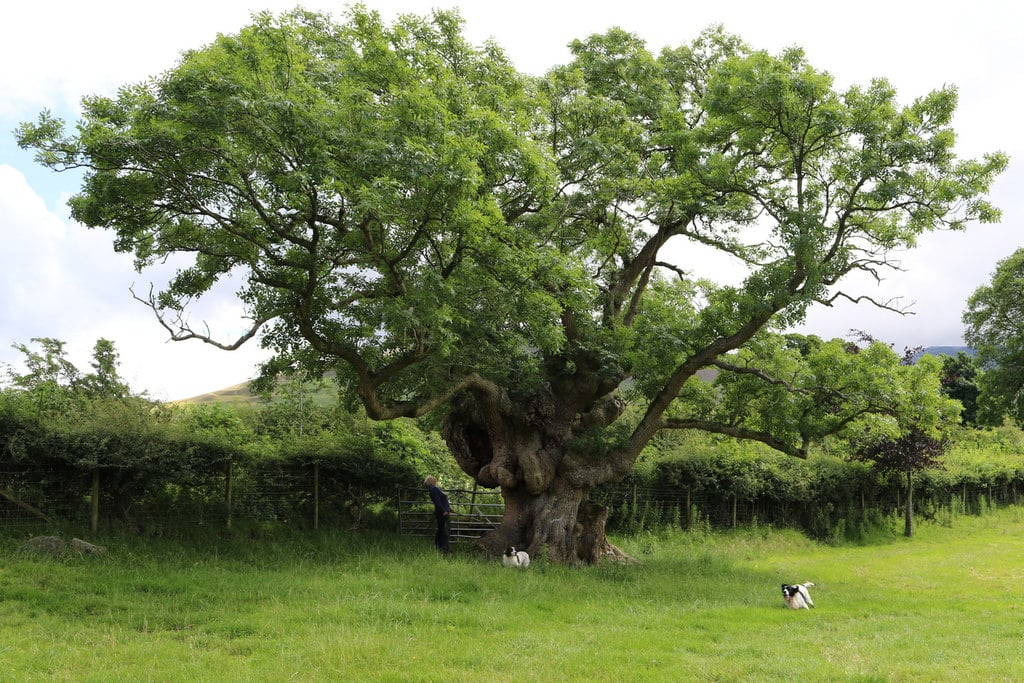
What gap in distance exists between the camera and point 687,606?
1213cm

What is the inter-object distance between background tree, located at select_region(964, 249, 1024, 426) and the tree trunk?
45.1ft

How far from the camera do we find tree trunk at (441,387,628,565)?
1664cm

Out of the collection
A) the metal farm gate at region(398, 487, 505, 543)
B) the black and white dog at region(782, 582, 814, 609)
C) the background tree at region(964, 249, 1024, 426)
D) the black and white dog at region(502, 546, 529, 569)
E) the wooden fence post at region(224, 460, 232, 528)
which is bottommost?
the black and white dog at region(782, 582, 814, 609)

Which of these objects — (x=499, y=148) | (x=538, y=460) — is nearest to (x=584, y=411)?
(x=538, y=460)

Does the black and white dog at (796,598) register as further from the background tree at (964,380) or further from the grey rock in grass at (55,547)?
the background tree at (964,380)

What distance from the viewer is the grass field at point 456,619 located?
319 inches

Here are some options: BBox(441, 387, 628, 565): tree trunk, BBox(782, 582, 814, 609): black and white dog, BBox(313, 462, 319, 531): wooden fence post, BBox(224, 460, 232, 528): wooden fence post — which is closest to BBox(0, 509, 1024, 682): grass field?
BBox(782, 582, 814, 609): black and white dog

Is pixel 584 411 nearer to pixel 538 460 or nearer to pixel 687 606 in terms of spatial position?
pixel 538 460

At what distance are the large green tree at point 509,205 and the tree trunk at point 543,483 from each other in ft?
0.17

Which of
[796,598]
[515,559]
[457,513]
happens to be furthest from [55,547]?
[796,598]

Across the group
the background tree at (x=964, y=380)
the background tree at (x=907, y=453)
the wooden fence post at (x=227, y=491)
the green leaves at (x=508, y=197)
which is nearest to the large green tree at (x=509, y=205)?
the green leaves at (x=508, y=197)

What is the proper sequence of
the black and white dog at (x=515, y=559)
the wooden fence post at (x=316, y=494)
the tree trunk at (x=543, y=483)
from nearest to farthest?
the black and white dog at (x=515, y=559) → the tree trunk at (x=543, y=483) → the wooden fence post at (x=316, y=494)

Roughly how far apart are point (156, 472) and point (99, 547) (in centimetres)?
214

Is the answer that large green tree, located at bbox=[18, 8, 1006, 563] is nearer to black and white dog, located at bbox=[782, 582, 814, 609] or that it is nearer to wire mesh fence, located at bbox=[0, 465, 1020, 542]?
wire mesh fence, located at bbox=[0, 465, 1020, 542]
